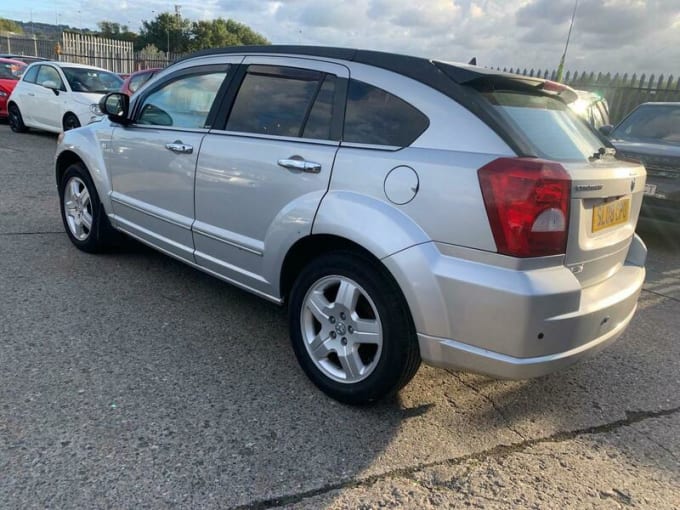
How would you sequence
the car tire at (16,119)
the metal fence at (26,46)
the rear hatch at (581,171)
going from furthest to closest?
the metal fence at (26,46) → the car tire at (16,119) → the rear hatch at (581,171)

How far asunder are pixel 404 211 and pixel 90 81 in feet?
36.9

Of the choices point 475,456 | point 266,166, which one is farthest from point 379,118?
point 475,456

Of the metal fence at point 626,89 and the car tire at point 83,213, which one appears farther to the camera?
the metal fence at point 626,89

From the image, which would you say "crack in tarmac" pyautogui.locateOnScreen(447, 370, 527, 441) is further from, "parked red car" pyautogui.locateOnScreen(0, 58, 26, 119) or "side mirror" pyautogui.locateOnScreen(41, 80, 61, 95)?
"parked red car" pyautogui.locateOnScreen(0, 58, 26, 119)

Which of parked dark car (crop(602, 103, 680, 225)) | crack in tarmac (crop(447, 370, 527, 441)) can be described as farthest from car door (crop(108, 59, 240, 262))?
parked dark car (crop(602, 103, 680, 225))

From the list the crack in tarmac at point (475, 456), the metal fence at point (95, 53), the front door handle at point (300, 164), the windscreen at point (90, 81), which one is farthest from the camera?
the metal fence at point (95, 53)

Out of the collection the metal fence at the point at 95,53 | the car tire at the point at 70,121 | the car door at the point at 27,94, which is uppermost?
the metal fence at the point at 95,53

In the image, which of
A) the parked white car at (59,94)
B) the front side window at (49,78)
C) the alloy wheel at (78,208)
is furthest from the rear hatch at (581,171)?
the front side window at (49,78)

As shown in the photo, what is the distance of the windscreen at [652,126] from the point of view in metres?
7.05

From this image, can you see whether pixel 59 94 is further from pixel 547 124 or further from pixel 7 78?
pixel 547 124

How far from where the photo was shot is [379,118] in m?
2.68

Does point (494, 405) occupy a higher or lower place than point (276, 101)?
lower

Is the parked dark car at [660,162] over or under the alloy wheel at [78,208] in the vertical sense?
over

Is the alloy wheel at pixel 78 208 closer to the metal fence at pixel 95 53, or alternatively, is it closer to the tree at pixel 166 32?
the metal fence at pixel 95 53
